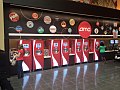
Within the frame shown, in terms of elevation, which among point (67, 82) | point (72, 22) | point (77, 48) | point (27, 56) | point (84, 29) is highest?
point (72, 22)

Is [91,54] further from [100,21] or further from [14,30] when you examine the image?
[14,30]

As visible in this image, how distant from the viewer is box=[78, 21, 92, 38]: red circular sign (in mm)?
10773

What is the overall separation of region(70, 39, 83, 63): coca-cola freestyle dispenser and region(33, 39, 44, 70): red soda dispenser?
2264 millimetres

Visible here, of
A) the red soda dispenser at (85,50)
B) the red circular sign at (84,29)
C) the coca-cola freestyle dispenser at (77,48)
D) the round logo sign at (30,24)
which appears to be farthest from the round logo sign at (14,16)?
the red soda dispenser at (85,50)

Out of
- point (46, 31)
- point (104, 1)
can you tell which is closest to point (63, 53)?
point (46, 31)

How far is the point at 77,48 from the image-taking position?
10.5 meters

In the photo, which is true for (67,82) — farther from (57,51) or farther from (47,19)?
(47,19)

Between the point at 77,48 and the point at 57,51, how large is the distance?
151 centimetres

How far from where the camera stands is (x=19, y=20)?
327 inches

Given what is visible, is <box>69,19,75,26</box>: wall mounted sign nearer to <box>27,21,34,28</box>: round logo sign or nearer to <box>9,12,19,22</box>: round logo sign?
<box>27,21,34,28</box>: round logo sign

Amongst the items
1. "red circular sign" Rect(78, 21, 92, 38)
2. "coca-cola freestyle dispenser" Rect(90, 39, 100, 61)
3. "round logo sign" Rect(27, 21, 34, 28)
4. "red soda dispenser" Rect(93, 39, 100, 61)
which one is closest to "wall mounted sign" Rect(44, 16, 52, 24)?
"round logo sign" Rect(27, 21, 34, 28)

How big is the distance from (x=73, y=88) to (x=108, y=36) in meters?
7.64

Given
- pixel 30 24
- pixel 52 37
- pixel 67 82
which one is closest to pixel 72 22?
pixel 52 37

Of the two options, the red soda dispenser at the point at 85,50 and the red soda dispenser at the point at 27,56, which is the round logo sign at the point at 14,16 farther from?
the red soda dispenser at the point at 85,50
